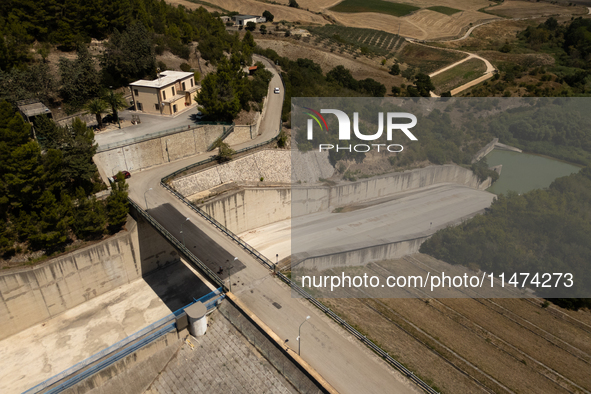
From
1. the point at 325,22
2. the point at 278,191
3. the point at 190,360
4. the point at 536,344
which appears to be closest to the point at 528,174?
the point at 536,344

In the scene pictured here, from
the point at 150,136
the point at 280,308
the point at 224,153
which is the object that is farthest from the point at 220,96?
the point at 280,308

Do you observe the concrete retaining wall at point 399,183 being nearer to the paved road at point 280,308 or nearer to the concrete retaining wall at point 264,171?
the concrete retaining wall at point 264,171

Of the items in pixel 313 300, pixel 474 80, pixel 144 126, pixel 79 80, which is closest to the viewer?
pixel 313 300

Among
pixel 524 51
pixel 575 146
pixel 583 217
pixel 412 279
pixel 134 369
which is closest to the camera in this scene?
pixel 134 369

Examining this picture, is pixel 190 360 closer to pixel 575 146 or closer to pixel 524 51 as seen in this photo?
pixel 575 146

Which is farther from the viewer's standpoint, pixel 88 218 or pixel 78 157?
pixel 78 157

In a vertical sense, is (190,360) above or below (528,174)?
above

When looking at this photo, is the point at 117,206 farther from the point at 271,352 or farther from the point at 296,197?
the point at 296,197
